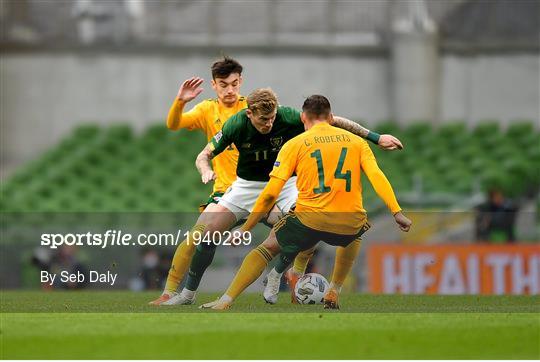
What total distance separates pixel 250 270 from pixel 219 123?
1757 millimetres

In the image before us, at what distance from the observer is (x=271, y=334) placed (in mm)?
8492

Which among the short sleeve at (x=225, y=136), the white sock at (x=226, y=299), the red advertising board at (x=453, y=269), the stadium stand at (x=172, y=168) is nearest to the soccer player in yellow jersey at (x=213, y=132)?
the short sleeve at (x=225, y=136)

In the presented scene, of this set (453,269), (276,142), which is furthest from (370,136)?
(453,269)

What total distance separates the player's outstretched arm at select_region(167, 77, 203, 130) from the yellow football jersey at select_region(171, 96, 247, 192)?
0.06 metres

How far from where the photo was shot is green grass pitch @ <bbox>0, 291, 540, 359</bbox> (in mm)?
8156

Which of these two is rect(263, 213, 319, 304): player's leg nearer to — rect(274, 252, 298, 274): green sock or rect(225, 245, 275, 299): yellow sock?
rect(274, 252, 298, 274): green sock

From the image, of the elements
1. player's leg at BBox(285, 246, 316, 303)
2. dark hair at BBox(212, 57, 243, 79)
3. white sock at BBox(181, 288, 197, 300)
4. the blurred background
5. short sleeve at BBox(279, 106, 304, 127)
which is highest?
dark hair at BBox(212, 57, 243, 79)

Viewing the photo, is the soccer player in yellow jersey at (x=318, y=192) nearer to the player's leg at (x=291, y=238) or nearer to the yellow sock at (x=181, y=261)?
the player's leg at (x=291, y=238)

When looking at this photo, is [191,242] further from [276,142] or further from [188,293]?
[276,142]

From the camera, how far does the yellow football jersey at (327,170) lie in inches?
398

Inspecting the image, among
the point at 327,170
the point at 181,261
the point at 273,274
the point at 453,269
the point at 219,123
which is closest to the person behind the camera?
the point at 327,170

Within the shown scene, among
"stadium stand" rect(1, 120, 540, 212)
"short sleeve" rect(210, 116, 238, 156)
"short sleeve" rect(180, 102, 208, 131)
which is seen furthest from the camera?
"stadium stand" rect(1, 120, 540, 212)

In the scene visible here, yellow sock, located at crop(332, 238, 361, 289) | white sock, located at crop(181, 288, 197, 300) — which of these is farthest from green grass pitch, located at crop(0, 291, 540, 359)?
white sock, located at crop(181, 288, 197, 300)

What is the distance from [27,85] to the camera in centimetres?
2620
